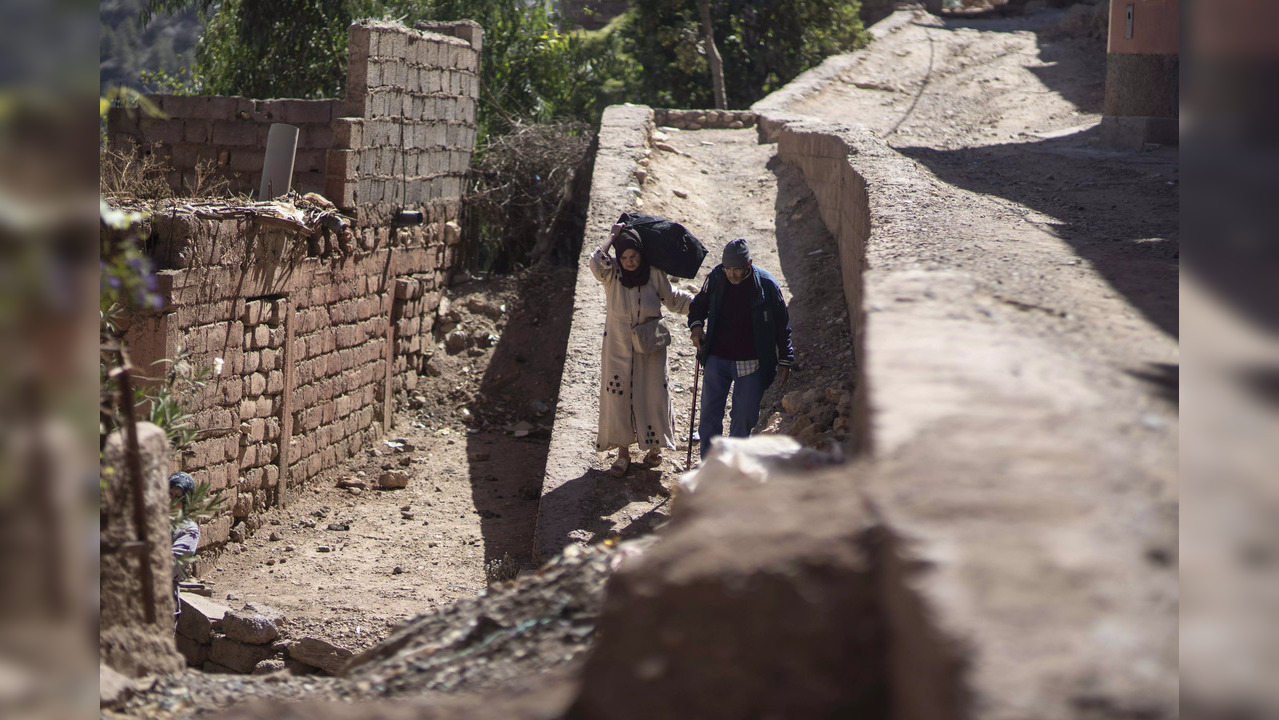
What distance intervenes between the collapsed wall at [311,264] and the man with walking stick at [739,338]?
286 centimetres

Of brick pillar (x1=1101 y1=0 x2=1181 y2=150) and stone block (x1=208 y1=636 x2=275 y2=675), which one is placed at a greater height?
brick pillar (x1=1101 y1=0 x2=1181 y2=150)

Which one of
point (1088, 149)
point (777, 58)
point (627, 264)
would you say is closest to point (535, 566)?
point (627, 264)

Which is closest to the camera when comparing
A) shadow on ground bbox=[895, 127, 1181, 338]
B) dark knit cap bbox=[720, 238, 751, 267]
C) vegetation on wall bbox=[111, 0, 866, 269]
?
shadow on ground bbox=[895, 127, 1181, 338]

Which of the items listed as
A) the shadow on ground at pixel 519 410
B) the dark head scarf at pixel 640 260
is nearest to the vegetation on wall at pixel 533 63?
the shadow on ground at pixel 519 410

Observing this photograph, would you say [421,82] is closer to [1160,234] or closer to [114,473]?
[1160,234]

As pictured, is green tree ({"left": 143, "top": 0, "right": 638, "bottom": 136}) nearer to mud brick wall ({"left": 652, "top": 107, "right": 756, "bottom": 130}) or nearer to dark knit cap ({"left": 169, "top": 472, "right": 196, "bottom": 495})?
mud brick wall ({"left": 652, "top": 107, "right": 756, "bottom": 130})

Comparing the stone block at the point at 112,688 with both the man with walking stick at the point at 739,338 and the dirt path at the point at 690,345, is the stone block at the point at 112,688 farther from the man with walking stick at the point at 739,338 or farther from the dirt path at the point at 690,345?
the man with walking stick at the point at 739,338

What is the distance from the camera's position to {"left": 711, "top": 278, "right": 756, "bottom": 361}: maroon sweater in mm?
5820

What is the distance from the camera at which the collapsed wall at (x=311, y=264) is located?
6238 millimetres

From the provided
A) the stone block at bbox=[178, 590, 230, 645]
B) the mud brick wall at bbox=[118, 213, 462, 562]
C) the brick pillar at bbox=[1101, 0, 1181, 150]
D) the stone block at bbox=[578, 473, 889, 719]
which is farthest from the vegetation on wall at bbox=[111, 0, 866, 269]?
the stone block at bbox=[578, 473, 889, 719]

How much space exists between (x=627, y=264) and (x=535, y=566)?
1.76 m

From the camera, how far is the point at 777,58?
16.7 meters
